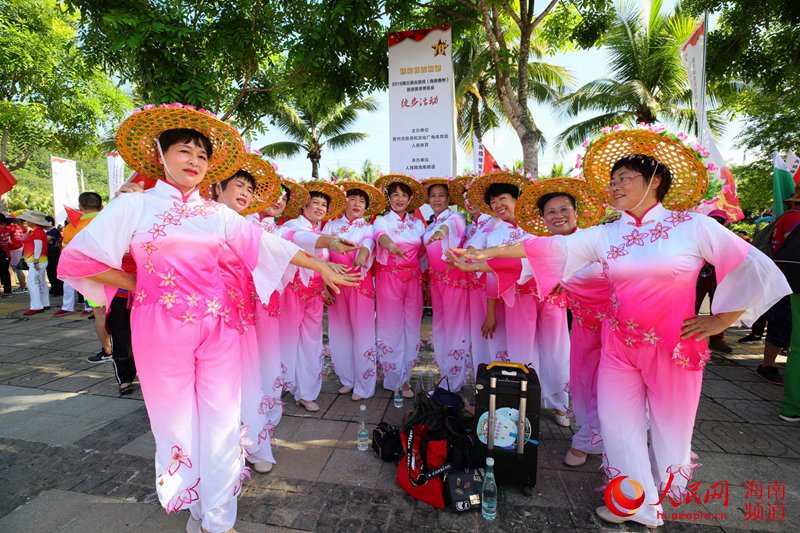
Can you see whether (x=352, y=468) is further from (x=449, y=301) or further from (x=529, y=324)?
(x=529, y=324)

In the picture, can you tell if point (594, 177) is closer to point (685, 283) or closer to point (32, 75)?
point (685, 283)

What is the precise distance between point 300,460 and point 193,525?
80cm

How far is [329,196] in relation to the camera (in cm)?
381

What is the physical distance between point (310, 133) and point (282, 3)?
1493 centimetres

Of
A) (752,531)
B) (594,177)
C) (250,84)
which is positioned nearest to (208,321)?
(594,177)

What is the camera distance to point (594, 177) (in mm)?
2400

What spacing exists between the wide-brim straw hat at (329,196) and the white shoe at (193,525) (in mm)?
2579

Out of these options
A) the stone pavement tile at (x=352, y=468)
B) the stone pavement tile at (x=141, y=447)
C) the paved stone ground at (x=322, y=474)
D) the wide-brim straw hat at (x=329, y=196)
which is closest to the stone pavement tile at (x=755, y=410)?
the paved stone ground at (x=322, y=474)

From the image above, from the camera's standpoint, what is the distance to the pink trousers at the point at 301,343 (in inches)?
139

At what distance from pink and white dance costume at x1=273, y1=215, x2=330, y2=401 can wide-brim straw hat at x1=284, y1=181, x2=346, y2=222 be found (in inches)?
8.3

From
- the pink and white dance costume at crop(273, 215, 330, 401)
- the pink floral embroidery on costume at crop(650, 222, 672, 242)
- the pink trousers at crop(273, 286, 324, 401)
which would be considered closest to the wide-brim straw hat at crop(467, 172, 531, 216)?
the pink floral embroidery on costume at crop(650, 222, 672, 242)

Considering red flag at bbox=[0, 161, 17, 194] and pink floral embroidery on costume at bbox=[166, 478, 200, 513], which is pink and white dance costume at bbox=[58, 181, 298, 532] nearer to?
pink floral embroidery on costume at bbox=[166, 478, 200, 513]

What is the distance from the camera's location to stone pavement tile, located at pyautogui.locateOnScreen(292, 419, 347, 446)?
3.06 meters

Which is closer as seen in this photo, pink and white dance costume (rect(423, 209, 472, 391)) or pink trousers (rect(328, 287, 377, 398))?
pink and white dance costume (rect(423, 209, 472, 391))
